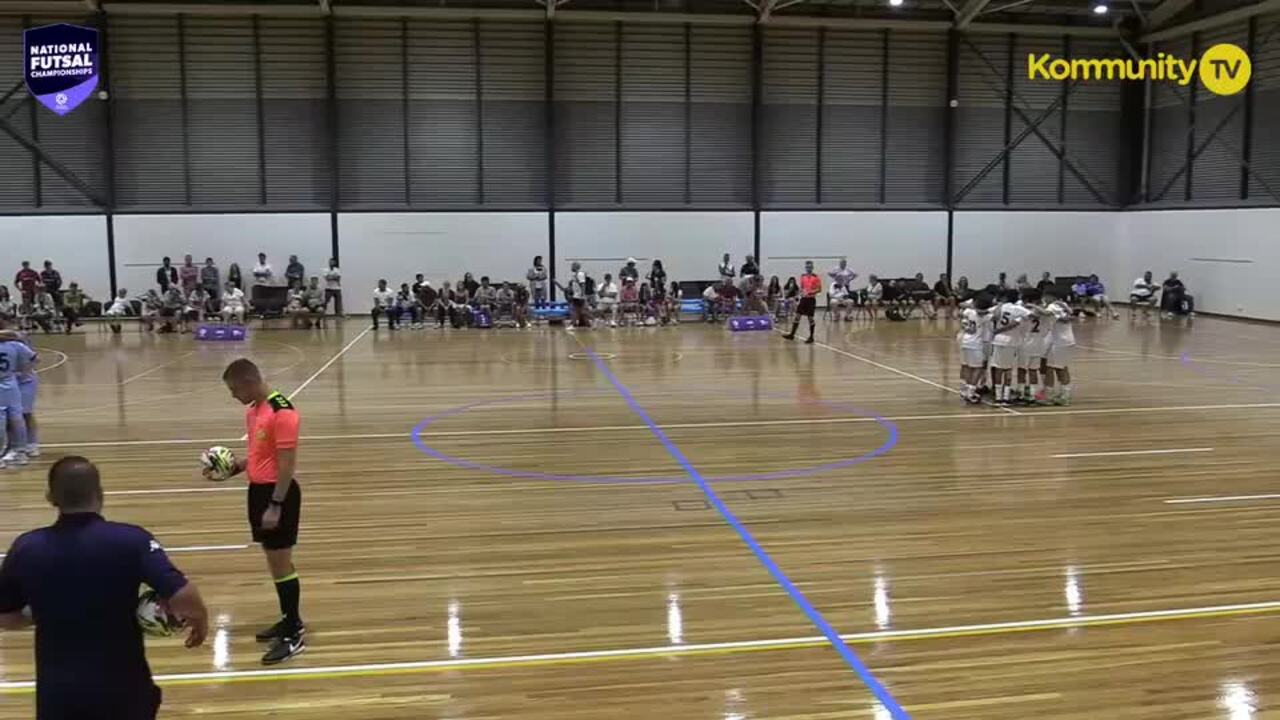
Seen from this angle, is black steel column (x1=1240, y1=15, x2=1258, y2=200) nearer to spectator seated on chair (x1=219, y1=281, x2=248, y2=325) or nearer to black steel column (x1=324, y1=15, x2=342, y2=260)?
Answer: black steel column (x1=324, y1=15, x2=342, y2=260)

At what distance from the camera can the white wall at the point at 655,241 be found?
28.5m

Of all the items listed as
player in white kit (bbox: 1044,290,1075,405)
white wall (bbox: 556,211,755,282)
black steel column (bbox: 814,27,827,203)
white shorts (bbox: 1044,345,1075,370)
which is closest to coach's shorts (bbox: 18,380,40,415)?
player in white kit (bbox: 1044,290,1075,405)

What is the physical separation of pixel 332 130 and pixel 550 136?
592 cm

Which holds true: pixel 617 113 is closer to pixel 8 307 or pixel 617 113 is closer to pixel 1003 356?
pixel 8 307

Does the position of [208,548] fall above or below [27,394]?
below

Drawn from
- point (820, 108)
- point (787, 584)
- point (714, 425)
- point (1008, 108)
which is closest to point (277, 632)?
point (787, 584)

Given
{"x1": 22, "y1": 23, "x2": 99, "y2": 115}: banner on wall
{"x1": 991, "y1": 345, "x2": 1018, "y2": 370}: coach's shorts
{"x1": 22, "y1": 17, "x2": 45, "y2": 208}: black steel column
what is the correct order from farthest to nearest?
1. {"x1": 22, "y1": 17, "x2": 45, "y2": 208}: black steel column
2. {"x1": 22, "y1": 23, "x2": 99, "y2": 115}: banner on wall
3. {"x1": 991, "y1": 345, "x2": 1018, "y2": 370}: coach's shorts

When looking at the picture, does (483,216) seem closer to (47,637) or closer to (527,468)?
(527,468)

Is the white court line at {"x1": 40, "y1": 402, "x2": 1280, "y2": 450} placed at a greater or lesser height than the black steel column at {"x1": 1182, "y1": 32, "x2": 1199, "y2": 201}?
lesser

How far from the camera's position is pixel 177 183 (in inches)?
1064

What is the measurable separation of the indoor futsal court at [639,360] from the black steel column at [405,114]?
0.21ft

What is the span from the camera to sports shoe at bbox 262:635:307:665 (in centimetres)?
537

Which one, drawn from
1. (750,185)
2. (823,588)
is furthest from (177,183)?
(823,588)

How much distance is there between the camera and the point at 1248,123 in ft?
87.3
